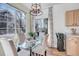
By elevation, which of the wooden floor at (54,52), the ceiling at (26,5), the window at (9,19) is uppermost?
the ceiling at (26,5)

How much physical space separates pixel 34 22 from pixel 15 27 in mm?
315

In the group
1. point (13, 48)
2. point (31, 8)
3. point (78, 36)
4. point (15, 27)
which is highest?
point (31, 8)

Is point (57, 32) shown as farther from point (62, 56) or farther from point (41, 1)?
point (41, 1)

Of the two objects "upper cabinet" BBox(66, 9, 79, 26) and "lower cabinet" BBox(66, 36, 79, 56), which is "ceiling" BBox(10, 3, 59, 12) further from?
"lower cabinet" BBox(66, 36, 79, 56)

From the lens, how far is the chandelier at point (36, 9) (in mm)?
2037

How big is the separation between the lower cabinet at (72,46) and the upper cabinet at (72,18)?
0.75 ft

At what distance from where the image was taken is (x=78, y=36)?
2012 millimetres

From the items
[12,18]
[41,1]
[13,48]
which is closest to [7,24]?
[12,18]

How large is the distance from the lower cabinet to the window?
2.50 feet

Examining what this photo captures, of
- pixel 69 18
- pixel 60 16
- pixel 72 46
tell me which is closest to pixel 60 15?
pixel 60 16

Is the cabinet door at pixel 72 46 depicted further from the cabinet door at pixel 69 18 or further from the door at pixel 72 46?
the cabinet door at pixel 69 18

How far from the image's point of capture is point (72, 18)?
81.6 inches

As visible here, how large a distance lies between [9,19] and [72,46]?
3.59 ft

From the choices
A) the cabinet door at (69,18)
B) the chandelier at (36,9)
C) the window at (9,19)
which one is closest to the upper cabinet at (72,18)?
the cabinet door at (69,18)
